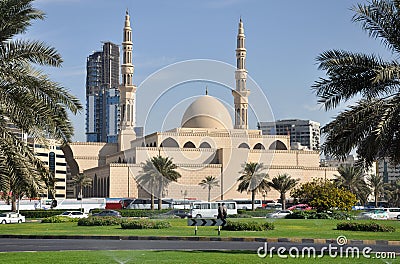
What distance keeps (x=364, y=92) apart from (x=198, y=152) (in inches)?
2631

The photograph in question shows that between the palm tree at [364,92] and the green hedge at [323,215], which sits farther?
the green hedge at [323,215]

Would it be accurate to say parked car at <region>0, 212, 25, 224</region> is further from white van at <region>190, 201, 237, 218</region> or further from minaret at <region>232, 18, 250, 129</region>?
minaret at <region>232, 18, 250, 129</region>

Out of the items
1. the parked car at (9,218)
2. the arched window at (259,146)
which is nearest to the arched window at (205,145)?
the arched window at (259,146)

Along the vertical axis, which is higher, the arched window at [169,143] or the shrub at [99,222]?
the arched window at [169,143]

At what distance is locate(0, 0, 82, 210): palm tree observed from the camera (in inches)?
599

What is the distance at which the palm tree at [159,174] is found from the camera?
6272cm

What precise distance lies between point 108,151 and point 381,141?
265 feet

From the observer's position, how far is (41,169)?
16625 mm

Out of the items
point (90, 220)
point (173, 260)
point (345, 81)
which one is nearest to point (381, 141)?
point (345, 81)

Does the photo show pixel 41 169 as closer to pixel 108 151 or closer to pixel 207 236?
pixel 207 236

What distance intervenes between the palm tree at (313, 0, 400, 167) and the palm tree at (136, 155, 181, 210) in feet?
154

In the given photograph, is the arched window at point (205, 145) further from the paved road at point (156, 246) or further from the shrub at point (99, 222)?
the paved road at point (156, 246)

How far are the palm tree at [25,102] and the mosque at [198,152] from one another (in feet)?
189

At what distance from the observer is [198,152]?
82750 millimetres
